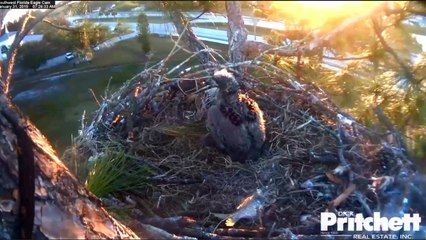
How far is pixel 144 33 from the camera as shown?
2.16 m

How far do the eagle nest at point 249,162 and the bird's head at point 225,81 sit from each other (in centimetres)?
9

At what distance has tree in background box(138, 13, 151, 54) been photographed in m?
1.85

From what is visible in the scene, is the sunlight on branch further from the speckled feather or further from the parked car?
the parked car

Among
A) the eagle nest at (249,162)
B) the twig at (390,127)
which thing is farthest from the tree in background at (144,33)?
the twig at (390,127)

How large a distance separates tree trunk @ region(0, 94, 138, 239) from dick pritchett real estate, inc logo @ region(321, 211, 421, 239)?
2.66 feet

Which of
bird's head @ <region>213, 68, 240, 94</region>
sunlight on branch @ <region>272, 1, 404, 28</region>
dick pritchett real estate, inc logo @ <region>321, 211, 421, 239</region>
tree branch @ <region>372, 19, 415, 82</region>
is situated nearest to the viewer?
sunlight on branch @ <region>272, 1, 404, 28</region>

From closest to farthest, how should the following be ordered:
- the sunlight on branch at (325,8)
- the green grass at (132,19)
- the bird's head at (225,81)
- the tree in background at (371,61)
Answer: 1. the sunlight on branch at (325,8)
2. the tree in background at (371,61)
3. the green grass at (132,19)
4. the bird's head at (225,81)

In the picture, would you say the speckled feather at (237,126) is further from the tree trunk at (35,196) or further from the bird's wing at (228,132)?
the tree trunk at (35,196)

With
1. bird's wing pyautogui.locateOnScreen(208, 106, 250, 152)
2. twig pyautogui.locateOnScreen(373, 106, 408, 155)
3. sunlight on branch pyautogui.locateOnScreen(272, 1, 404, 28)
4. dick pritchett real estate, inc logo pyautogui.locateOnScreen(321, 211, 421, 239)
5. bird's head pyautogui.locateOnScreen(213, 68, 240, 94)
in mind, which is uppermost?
sunlight on branch pyautogui.locateOnScreen(272, 1, 404, 28)

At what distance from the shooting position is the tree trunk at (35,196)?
4.50ft

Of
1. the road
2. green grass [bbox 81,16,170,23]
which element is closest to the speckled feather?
the road

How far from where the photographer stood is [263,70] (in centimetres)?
267

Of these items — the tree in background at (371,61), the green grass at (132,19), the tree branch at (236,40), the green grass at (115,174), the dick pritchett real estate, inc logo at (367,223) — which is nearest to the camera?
the tree in background at (371,61)

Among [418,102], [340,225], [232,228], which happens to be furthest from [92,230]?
[418,102]
